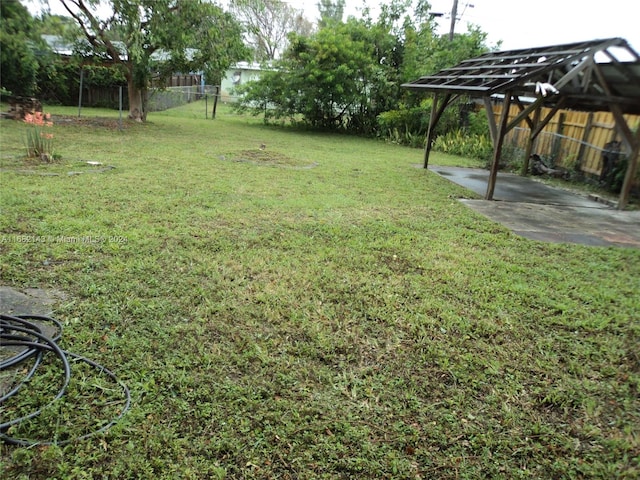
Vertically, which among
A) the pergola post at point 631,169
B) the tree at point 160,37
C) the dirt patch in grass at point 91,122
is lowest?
the dirt patch in grass at point 91,122

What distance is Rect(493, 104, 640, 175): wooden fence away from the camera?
9.36 m

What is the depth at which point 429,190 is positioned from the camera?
7.67 m

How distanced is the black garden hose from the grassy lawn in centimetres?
5

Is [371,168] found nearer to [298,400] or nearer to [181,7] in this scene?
[181,7]

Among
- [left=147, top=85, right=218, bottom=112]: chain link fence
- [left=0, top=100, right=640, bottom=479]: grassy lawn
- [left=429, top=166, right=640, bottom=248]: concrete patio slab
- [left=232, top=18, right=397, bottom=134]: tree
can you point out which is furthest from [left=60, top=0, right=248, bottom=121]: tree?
[left=429, top=166, right=640, bottom=248]: concrete patio slab

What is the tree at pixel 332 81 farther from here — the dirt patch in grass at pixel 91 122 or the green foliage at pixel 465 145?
the dirt patch in grass at pixel 91 122

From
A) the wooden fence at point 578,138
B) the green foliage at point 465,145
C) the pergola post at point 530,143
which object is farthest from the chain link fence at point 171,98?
the wooden fence at point 578,138

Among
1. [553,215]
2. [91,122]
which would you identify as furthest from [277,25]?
[553,215]

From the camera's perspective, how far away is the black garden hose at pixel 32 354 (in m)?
2.04

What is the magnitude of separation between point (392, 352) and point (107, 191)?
15.6 ft

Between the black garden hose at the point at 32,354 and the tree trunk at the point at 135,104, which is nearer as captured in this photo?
the black garden hose at the point at 32,354

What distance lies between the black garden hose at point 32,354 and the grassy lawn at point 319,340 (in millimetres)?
47

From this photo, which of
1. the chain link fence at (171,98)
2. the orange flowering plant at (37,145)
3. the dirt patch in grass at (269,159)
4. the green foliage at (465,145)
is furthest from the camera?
the chain link fence at (171,98)

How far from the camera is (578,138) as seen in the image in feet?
33.7
